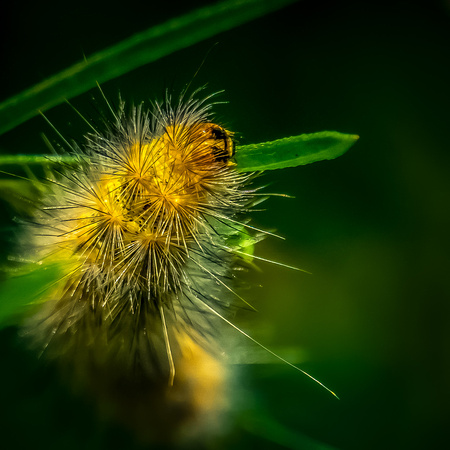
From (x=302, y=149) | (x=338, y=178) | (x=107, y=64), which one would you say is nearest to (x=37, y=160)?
(x=107, y=64)

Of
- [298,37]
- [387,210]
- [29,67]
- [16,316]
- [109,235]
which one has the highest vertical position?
[298,37]

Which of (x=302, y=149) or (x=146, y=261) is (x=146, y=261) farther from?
(x=302, y=149)

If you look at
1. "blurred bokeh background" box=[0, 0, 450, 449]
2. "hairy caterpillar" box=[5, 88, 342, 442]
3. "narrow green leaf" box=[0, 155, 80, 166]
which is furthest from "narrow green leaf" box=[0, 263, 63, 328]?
"blurred bokeh background" box=[0, 0, 450, 449]

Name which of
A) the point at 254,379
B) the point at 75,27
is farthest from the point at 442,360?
the point at 75,27

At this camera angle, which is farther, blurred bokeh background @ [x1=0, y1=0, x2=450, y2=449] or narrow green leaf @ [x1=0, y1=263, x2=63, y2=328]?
blurred bokeh background @ [x1=0, y1=0, x2=450, y2=449]

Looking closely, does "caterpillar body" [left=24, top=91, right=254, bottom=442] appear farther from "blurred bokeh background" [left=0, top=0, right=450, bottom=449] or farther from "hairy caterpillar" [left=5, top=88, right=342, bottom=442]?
"blurred bokeh background" [left=0, top=0, right=450, bottom=449]

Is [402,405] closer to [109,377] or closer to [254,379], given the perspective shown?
[254,379]
